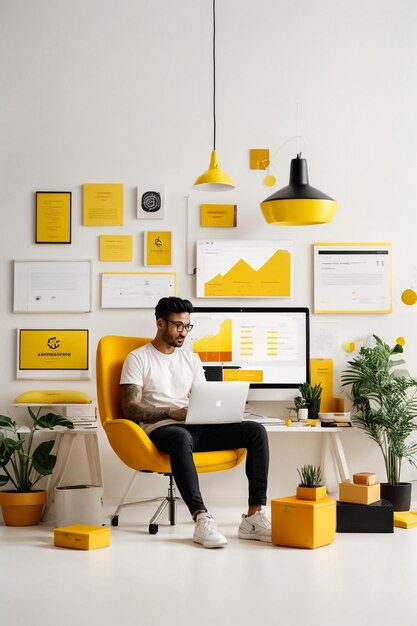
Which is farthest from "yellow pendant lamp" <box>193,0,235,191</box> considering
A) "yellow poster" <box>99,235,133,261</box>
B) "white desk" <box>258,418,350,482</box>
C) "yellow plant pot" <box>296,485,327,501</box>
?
"yellow plant pot" <box>296,485,327,501</box>

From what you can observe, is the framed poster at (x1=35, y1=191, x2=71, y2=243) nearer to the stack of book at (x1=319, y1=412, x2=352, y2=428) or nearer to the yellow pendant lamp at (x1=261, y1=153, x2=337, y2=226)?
the yellow pendant lamp at (x1=261, y1=153, x2=337, y2=226)

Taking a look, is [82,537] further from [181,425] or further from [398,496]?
[398,496]

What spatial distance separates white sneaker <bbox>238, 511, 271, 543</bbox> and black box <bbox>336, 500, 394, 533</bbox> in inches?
15.5

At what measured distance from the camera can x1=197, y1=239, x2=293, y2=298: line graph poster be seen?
516cm

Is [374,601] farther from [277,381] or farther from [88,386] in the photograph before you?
[88,386]

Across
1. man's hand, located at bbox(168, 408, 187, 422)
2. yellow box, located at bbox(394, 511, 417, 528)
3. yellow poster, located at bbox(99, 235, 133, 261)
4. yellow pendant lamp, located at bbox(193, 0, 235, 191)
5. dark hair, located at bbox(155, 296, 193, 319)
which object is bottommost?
yellow box, located at bbox(394, 511, 417, 528)

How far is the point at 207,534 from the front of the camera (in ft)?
12.7

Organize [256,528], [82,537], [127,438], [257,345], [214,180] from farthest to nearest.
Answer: [257,345]
[214,180]
[127,438]
[256,528]
[82,537]

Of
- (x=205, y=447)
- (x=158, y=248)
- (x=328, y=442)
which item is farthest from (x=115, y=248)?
(x=328, y=442)

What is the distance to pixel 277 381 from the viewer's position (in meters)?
5.07

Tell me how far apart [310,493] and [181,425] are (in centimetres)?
76

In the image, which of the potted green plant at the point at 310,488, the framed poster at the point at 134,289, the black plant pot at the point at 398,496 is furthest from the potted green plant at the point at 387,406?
the framed poster at the point at 134,289

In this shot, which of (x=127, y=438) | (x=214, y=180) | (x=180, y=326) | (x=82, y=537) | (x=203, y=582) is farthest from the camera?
(x=214, y=180)

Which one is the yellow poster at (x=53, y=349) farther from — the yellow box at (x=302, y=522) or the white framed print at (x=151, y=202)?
the yellow box at (x=302, y=522)
